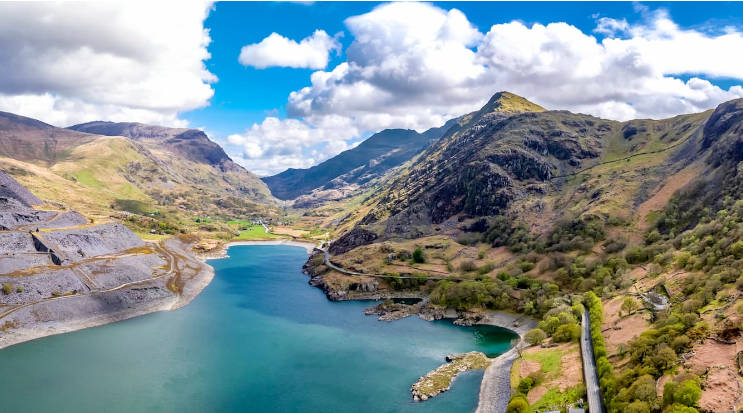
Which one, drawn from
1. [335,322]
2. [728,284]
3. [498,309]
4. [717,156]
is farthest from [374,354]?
[717,156]

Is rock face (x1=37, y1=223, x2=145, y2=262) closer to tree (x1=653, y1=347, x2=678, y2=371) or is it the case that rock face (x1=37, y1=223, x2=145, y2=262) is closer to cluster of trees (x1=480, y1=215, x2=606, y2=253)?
cluster of trees (x1=480, y1=215, x2=606, y2=253)

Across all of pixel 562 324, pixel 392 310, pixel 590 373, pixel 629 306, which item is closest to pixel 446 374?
pixel 590 373

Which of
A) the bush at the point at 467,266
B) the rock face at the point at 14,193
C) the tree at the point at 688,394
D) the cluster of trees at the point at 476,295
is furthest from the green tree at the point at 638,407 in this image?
the rock face at the point at 14,193

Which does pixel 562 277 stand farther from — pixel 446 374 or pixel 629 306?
pixel 446 374

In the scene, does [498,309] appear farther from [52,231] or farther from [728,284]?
[52,231]

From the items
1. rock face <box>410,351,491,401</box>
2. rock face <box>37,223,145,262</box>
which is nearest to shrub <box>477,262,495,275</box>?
rock face <box>410,351,491,401</box>

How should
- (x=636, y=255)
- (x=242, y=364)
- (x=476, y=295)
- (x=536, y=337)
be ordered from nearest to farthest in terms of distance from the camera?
(x=242, y=364), (x=536, y=337), (x=636, y=255), (x=476, y=295)
